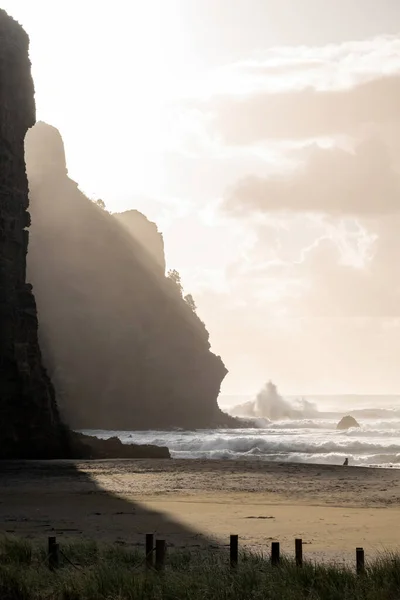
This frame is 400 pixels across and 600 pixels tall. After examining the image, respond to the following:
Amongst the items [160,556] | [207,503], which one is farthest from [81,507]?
[160,556]

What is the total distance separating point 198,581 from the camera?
13.6m

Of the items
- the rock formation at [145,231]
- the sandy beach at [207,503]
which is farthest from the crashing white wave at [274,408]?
the sandy beach at [207,503]

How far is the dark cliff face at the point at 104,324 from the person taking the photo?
311 ft

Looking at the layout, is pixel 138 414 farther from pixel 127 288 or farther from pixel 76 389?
pixel 127 288

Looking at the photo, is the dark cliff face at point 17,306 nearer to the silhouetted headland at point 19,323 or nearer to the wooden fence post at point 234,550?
the silhouetted headland at point 19,323

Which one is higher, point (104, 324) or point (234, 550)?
point (104, 324)

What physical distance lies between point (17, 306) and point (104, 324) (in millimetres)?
50495

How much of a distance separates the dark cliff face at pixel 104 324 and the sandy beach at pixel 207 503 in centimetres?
5317

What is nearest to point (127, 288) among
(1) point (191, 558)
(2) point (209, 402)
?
(2) point (209, 402)

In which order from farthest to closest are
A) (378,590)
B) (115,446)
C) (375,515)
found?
(115,446) < (375,515) < (378,590)

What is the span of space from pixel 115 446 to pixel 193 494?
2003 cm

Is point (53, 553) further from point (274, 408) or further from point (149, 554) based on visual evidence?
point (274, 408)

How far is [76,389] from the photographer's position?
9344 centimetres

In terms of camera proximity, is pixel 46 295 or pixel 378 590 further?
pixel 46 295
